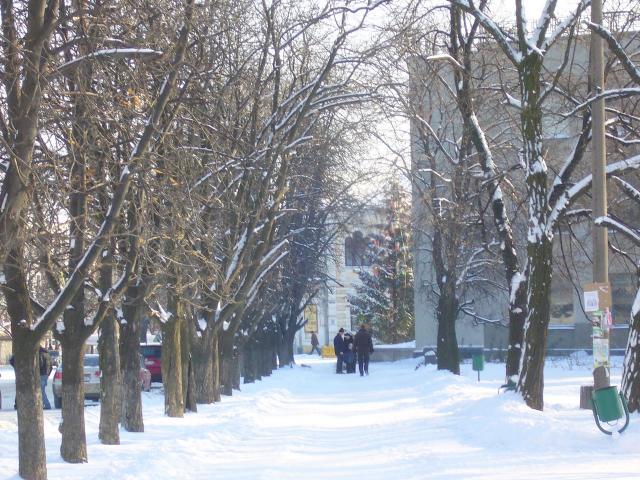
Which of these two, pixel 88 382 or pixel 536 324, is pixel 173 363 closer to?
pixel 536 324

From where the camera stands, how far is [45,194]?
1073 cm

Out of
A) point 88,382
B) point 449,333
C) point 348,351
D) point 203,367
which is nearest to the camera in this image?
point 203,367

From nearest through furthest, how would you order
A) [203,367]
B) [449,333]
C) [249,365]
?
[203,367] < [449,333] < [249,365]

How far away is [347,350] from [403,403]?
868 inches

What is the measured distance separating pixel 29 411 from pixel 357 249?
56.2m

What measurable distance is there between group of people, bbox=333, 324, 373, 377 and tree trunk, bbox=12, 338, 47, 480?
34288mm

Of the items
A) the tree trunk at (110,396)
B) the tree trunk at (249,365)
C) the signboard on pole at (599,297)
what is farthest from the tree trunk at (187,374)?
the tree trunk at (249,365)

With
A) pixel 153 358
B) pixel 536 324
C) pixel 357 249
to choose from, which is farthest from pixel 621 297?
pixel 536 324

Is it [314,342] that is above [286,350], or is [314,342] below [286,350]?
below

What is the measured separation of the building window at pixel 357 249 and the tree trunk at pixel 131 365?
1240 inches

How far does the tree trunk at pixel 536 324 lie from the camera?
728 inches

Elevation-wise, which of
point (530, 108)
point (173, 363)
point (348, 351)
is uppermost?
point (530, 108)

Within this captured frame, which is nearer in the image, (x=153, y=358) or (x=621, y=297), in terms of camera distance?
(x=153, y=358)

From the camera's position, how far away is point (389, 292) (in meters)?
78.5
